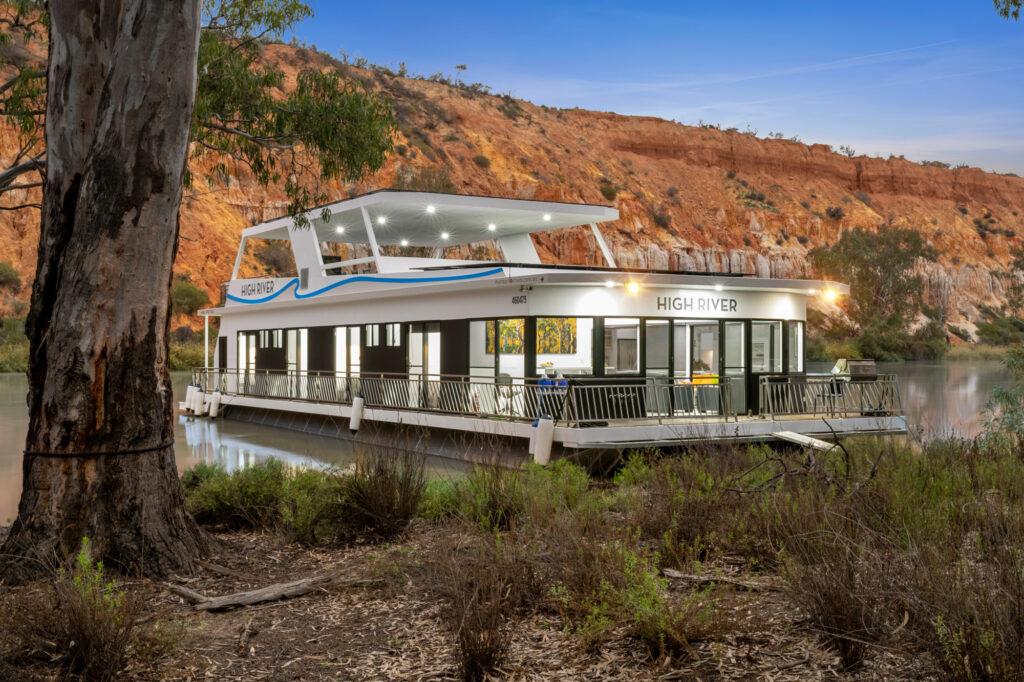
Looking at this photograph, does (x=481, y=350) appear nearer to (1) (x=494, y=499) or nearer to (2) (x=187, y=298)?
(1) (x=494, y=499)

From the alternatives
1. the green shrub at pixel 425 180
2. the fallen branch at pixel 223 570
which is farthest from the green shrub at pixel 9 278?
the fallen branch at pixel 223 570

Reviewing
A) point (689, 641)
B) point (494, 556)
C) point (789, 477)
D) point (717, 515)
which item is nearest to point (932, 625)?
point (689, 641)

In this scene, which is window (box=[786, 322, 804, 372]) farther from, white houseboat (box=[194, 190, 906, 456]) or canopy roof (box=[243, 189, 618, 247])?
canopy roof (box=[243, 189, 618, 247])

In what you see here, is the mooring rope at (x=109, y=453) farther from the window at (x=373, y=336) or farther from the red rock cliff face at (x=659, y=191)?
the red rock cliff face at (x=659, y=191)

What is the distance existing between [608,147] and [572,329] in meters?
72.3

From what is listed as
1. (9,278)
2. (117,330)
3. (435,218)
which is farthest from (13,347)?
(117,330)

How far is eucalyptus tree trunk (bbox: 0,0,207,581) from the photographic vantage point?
638 centimetres

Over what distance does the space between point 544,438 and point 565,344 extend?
11.6 ft

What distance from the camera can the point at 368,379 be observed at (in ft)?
65.9

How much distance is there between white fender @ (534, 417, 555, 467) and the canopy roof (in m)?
7.15

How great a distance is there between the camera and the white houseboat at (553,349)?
1530 centimetres

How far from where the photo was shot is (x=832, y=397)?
16047mm

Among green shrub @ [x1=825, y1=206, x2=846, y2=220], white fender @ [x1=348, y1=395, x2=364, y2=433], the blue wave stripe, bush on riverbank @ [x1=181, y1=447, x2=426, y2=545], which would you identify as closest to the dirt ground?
bush on riverbank @ [x1=181, y1=447, x2=426, y2=545]

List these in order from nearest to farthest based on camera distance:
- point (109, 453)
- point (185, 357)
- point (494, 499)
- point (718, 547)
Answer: point (718, 547), point (109, 453), point (494, 499), point (185, 357)
